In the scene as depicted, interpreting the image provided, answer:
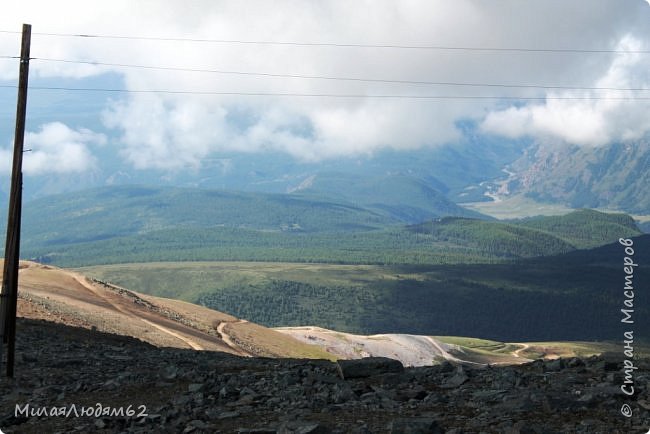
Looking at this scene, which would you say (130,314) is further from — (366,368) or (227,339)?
(366,368)

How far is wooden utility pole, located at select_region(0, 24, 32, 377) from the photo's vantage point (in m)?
23.7

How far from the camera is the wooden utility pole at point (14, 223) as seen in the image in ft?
77.7

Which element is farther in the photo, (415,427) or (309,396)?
(309,396)

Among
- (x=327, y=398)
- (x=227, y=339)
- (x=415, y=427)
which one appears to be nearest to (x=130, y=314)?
(x=227, y=339)

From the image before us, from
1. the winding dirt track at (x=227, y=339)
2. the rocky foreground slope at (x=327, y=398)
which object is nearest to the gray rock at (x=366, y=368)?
the rocky foreground slope at (x=327, y=398)

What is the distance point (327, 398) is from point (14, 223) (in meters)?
10.7

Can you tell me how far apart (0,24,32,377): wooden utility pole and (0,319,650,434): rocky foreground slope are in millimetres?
1895

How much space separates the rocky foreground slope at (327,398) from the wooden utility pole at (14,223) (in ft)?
6.22

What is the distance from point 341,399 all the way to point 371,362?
4.02 m

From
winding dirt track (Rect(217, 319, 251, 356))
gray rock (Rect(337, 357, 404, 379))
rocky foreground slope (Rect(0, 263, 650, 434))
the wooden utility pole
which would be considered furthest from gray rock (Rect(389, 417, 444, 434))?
winding dirt track (Rect(217, 319, 251, 356))

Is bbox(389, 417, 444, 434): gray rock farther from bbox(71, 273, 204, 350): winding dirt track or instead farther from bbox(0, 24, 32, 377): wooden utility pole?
bbox(71, 273, 204, 350): winding dirt track

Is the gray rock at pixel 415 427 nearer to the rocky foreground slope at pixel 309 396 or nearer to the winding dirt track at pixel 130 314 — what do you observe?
the rocky foreground slope at pixel 309 396

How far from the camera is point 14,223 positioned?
2373 cm

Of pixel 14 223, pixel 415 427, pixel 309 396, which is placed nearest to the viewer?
pixel 415 427
